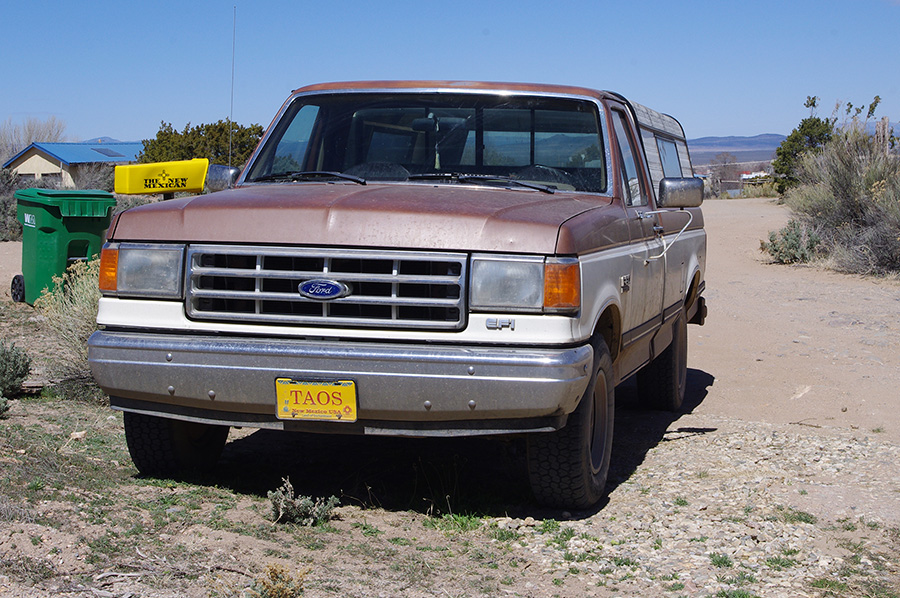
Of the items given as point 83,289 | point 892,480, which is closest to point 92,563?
point 892,480

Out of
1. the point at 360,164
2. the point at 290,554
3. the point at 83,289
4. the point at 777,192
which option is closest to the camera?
the point at 290,554

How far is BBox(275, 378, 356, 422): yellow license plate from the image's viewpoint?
399 cm

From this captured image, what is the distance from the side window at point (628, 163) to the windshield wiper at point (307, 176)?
149 centimetres

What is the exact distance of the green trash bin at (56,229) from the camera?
10617 millimetres

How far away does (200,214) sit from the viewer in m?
4.22

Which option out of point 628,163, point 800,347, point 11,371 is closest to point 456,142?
point 628,163

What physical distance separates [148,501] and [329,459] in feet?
4.21

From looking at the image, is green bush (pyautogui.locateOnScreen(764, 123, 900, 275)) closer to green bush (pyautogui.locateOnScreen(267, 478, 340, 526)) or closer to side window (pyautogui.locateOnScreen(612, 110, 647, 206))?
side window (pyautogui.locateOnScreen(612, 110, 647, 206))

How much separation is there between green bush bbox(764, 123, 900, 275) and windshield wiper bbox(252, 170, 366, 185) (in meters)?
12.9

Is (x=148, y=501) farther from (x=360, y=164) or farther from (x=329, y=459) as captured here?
(x=360, y=164)

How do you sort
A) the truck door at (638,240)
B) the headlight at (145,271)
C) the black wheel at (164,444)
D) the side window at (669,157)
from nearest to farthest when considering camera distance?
the headlight at (145,271), the black wheel at (164,444), the truck door at (638,240), the side window at (669,157)

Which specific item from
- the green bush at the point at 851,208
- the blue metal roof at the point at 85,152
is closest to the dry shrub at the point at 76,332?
the green bush at the point at 851,208

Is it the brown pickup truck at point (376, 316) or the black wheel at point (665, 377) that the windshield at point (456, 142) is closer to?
the brown pickup truck at point (376, 316)

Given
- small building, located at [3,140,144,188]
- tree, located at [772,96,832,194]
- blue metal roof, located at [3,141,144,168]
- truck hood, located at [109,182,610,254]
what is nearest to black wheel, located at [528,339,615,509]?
truck hood, located at [109,182,610,254]
